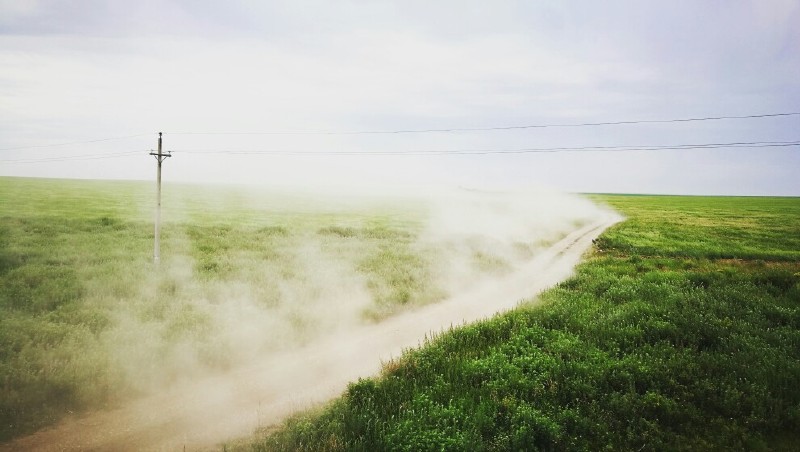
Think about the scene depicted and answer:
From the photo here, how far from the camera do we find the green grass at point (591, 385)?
7613 millimetres

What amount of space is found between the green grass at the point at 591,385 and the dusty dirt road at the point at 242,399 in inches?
36.4

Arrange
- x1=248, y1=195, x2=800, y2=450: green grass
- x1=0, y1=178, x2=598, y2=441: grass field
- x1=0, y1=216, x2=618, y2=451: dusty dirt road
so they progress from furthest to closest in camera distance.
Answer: x1=0, y1=178, x2=598, y2=441: grass field
x1=0, y1=216, x2=618, y2=451: dusty dirt road
x1=248, y1=195, x2=800, y2=450: green grass

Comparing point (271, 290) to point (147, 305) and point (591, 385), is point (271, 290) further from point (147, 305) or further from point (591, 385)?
point (591, 385)

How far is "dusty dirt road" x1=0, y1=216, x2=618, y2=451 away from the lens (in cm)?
774

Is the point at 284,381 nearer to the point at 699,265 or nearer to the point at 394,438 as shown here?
the point at 394,438

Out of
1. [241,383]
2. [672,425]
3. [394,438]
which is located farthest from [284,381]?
[672,425]

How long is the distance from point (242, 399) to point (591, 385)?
25.7 ft

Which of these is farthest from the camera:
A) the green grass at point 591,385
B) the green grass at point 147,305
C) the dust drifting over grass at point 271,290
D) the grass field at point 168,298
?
the dust drifting over grass at point 271,290

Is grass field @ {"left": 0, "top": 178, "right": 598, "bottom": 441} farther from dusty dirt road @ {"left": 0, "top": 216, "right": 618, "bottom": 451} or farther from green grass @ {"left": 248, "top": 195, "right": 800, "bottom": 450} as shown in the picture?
green grass @ {"left": 248, "top": 195, "right": 800, "bottom": 450}

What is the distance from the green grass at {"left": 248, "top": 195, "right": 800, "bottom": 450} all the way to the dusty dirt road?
925 millimetres

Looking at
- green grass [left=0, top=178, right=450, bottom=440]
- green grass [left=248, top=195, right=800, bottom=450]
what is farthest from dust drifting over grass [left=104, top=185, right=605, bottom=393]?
green grass [left=248, top=195, right=800, bottom=450]

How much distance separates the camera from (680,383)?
31.3 ft

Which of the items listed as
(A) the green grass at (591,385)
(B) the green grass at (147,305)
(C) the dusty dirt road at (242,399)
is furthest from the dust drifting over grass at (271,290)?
(A) the green grass at (591,385)

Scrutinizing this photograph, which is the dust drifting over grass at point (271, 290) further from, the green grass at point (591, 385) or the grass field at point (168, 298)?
the green grass at point (591, 385)
